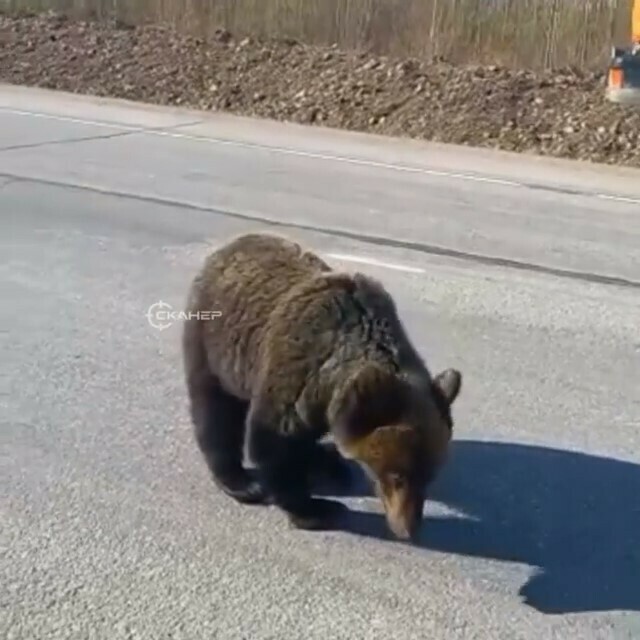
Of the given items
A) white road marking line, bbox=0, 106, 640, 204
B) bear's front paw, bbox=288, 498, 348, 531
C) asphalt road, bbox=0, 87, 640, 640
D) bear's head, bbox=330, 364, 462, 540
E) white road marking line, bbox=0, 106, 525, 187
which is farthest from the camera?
white road marking line, bbox=0, 106, 525, 187

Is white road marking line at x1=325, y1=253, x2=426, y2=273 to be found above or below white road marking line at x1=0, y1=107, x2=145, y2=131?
above

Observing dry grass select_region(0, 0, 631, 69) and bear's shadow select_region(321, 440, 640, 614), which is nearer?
bear's shadow select_region(321, 440, 640, 614)

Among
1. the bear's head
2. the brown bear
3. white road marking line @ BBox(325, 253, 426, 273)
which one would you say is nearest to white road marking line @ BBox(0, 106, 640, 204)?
white road marking line @ BBox(325, 253, 426, 273)

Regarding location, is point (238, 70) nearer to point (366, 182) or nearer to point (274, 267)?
point (366, 182)

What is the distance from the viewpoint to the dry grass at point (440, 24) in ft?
64.7

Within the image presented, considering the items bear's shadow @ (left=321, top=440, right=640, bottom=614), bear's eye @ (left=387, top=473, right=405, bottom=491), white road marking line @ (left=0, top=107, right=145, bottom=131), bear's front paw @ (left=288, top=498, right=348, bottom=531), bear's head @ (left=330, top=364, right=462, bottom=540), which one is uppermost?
bear's head @ (left=330, top=364, right=462, bottom=540)

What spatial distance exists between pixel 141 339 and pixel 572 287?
2.94m

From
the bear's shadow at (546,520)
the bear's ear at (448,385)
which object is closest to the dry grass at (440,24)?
Answer: the bear's shadow at (546,520)

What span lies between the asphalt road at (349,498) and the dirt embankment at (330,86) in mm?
3676

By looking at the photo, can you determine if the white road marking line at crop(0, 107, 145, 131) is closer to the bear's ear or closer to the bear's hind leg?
the bear's hind leg

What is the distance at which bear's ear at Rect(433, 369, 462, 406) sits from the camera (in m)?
4.94

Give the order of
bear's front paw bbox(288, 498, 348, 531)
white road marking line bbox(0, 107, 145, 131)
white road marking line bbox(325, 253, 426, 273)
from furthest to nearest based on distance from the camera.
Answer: white road marking line bbox(0, 107, 145, 131) → white road marking line bbox(325, 253, 426, 273) → bear's front paw bbox(288, 498, 348, 531)

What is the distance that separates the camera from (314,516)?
212 inches

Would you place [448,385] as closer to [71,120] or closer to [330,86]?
[71,120]
